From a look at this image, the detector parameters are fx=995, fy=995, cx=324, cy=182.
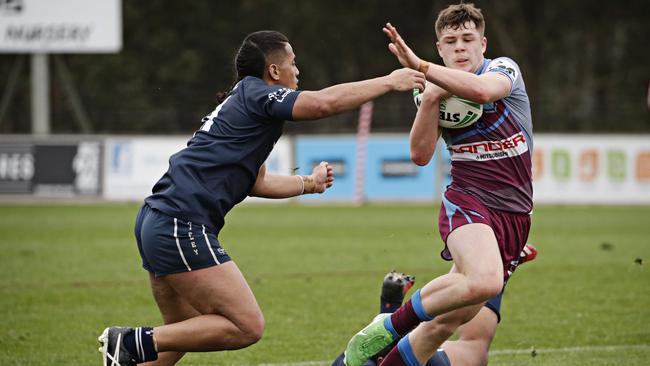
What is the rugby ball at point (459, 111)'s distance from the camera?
5688mm

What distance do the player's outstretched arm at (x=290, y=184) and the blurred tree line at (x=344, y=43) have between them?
33932mm

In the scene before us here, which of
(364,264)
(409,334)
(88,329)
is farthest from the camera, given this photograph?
(364,264)

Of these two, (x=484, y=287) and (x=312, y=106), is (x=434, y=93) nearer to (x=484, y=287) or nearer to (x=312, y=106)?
(x=312, y=106)

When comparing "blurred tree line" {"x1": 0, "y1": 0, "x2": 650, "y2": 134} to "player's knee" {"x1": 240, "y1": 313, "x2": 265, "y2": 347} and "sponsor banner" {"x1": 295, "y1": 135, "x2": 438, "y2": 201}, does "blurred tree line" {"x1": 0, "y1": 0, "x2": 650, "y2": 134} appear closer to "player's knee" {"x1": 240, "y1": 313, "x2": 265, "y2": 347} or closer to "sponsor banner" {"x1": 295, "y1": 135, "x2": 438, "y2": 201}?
"sponsor banner" {"x1": 295, "y1": 135, "x2": 438, "y2": 201}

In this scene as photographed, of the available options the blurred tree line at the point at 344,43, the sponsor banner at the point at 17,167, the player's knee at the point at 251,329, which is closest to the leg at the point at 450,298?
the player's knee at the point at 251,329

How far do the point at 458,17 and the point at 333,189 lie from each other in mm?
17810

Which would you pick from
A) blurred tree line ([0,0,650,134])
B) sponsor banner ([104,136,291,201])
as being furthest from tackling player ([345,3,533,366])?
blurred tree line ([0,0,650,134])

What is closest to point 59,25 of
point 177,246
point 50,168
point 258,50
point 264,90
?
point 50,168

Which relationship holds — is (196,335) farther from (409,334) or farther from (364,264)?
(364,264)

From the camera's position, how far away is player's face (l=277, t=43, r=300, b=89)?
570 cm

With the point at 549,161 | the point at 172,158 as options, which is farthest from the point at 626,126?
the point at 172,158

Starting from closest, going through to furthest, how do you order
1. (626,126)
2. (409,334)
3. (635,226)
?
(409,334), (635,226), (626,126)

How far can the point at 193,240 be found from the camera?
542cm

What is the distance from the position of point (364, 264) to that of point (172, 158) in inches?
308
